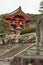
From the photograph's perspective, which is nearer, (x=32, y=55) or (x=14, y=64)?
(x=32, y=55)

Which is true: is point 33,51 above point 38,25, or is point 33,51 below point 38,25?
below

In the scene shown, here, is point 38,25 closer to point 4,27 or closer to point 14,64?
point 14,64

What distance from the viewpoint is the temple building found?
4320cm

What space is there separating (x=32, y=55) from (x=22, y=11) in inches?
1133

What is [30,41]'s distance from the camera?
31.4m

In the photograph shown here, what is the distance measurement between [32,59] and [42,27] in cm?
291

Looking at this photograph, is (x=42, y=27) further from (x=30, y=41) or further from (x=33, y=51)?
(x=30, y=41)

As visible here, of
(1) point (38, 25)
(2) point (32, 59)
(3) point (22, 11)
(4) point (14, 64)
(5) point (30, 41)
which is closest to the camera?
(2) point (32, 59)

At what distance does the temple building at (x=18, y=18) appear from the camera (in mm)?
43203

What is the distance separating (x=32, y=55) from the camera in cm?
1470

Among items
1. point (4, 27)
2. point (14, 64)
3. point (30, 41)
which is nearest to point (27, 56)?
point (14, 64)

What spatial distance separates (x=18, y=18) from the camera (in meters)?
45.2

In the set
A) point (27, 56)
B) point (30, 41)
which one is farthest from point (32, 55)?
point (30, 41)

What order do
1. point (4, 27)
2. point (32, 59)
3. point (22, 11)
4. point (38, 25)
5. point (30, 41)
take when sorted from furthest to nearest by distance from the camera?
point (22, 11) < point (4, 27) < point (30, 41) < point (38, 25) < point (32, 59)
